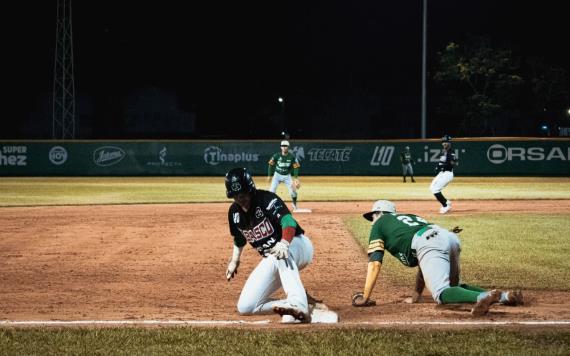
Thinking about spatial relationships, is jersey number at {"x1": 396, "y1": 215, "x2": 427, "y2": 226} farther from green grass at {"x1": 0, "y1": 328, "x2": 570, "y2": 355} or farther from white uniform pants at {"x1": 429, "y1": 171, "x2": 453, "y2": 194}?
white uniform pants at {"x1": 429, "y1": 171, "x2": 453, "y2": 194}

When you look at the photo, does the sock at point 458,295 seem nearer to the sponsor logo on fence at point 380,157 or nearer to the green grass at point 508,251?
the green grass at point 508,251

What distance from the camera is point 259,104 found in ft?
223

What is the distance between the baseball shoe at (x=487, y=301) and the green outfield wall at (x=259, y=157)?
1393 inches

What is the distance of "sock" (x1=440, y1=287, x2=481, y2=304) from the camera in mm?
7406

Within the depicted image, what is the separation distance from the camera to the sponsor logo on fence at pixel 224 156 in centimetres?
4325

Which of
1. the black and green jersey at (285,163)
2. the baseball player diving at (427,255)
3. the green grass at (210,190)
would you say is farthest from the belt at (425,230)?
the green grass at (210,190)

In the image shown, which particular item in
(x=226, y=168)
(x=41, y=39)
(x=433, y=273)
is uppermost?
(x=41, y=39)

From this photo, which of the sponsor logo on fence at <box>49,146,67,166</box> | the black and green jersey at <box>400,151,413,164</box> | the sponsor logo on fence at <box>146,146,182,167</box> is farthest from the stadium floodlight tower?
the black and green jersey at <box>400,151,413,164</box>

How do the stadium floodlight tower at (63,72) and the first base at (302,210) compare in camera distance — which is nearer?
the first base at (302,210)

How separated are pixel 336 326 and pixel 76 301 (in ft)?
11.7

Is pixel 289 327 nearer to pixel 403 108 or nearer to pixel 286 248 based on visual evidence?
pixel 286 248

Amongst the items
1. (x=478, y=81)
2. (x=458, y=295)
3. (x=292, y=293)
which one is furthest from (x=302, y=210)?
(x=478, y=81)

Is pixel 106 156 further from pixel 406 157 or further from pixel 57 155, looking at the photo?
pixel 406 157

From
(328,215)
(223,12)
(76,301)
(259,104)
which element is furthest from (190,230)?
(259,104)
